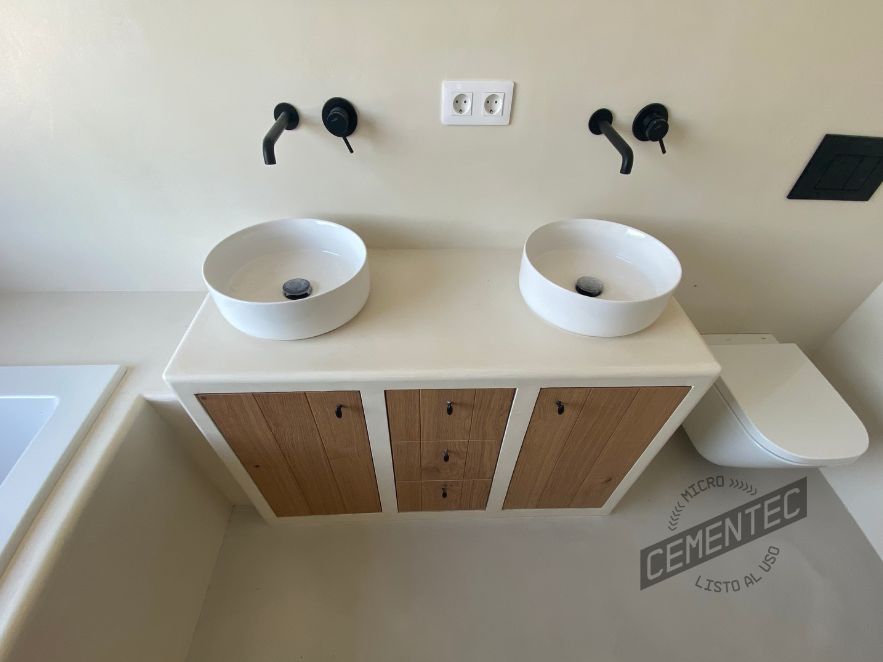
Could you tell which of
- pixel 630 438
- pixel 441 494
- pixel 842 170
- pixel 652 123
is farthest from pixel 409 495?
pixel 842 170

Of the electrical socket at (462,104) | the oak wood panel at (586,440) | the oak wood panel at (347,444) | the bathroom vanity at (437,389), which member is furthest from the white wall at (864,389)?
the oak wood panel at (347,444)

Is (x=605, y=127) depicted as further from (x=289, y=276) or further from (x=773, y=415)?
(x=773, y=415)

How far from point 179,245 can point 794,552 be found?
6.54ft

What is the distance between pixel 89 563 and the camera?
2.47 feet

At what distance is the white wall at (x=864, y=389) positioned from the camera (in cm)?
125

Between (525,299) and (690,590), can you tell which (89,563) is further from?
(690,590)

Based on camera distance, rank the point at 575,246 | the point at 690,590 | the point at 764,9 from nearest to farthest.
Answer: the point at 764,9 → the point at 575,246 → the point at 690,590

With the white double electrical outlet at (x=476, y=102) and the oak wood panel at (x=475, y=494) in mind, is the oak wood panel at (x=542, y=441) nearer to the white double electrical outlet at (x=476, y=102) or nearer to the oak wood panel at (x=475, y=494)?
the oak wood panel at (x=475, y=494)

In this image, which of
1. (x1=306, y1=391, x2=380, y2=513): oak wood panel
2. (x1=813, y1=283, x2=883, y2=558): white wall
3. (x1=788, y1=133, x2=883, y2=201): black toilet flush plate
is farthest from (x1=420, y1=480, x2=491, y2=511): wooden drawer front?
(x1=813, y1=283, x2=883, y2=558): white wall

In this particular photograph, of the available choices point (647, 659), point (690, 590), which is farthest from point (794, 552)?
point (647, 659)

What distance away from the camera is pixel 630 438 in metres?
0.97

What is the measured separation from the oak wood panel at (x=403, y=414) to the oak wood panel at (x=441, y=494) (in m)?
0.25

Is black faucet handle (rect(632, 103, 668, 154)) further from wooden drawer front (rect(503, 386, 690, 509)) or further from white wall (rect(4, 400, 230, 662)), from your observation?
white wall (rect(4, 400, 230, 662))

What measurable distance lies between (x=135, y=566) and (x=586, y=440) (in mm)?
1021
